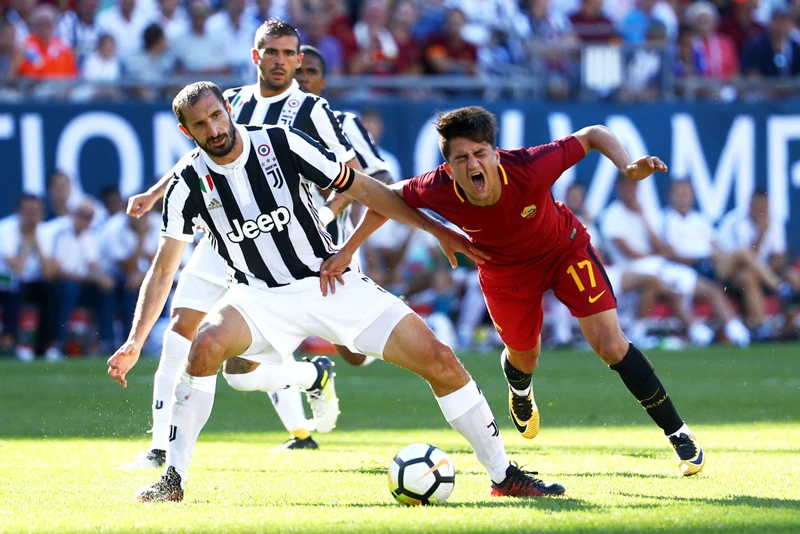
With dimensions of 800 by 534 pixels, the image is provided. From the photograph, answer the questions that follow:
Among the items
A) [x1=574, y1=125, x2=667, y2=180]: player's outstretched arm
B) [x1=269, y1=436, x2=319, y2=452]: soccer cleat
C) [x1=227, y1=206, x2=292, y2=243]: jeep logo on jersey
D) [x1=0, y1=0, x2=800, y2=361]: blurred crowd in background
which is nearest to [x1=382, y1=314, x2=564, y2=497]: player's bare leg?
[x1=227, y1=206, x2=292, y2=243]: jeep logo on jersey

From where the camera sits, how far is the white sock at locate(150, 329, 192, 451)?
284 inches

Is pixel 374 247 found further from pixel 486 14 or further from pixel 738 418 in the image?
pixel 738 418

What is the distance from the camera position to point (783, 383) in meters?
11.5

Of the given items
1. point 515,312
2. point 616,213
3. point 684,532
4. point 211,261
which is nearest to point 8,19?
point 616,213

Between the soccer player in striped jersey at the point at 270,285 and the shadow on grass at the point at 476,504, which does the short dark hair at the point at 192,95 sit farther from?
the shadow on grass at the point at 476,504

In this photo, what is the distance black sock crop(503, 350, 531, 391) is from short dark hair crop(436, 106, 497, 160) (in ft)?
6.46

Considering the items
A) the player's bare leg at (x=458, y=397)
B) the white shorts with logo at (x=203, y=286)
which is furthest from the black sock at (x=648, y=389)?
the white shorts with logo at (x=203, y=286)

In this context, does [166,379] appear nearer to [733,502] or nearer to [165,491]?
[165,491]

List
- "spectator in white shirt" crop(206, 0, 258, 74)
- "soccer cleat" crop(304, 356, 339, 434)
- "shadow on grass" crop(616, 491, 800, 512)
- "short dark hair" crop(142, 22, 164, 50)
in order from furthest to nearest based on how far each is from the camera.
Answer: "spectator in white shirt" crop(206, 0, 258, 74) → "short dark hair" crop(142, 22, 164, 50) → "soccer cleat" crop(304, 356, 339, 434) → "shadow on grass" crop(616, 491, 800, 512)

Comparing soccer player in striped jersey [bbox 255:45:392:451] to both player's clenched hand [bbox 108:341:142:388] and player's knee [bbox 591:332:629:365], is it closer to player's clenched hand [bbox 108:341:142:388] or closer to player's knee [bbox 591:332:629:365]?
player's knee [bbox 591:332:629:365]

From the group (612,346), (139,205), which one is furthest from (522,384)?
(139,205)

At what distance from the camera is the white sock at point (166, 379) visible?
284 inches

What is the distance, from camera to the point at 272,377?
739 cm

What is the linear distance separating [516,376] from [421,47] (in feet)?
30.6
